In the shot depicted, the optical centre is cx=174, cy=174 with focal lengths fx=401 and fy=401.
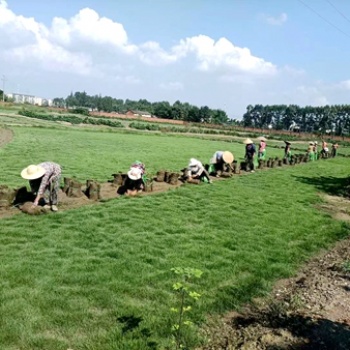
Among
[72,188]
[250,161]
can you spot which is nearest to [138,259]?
[72,188]

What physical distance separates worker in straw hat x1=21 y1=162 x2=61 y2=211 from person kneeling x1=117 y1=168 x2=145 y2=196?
114 inches

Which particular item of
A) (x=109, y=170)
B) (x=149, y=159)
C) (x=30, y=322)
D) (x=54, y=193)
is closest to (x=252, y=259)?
(x=30, y=322)

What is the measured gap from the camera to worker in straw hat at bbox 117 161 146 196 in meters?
12.5

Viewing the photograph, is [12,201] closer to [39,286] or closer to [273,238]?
[39,286]

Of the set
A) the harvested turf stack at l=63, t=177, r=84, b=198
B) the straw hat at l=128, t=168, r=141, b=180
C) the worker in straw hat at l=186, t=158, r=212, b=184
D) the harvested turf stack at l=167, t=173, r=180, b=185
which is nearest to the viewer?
the harvested turf stack at l=63, t=177, r=84, b=198

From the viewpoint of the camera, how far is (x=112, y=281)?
6.33m

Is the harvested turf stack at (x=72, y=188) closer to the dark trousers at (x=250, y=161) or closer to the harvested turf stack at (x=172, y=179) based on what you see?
the harvested turf stack at (x=172, y=179)

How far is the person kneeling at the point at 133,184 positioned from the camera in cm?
1248

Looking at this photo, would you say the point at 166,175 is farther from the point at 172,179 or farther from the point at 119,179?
the point at 119,179

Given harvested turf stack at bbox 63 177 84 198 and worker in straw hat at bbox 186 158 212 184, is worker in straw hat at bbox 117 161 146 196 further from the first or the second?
worker in straw hat at bbox 186 158 212 184

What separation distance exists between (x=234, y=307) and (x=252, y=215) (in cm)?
578

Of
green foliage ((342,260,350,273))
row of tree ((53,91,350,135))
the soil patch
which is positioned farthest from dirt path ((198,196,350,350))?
row of tree ((53,91,350,135))

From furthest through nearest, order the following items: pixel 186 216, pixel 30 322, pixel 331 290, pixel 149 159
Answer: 1. pixel 149 159
2. pixel 186 216
3. pixel 331 290
4. pixel 30 322

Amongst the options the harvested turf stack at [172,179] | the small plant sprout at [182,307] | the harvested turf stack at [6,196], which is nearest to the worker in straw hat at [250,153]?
the harvested turf stack at [172,179]
